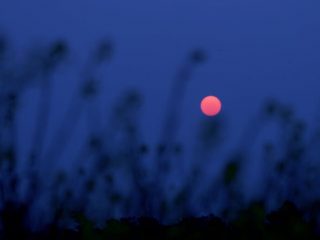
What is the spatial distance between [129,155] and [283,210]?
1.14 m

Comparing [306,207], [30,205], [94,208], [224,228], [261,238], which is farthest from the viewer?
[306,207]

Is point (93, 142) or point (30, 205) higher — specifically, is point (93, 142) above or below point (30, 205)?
above

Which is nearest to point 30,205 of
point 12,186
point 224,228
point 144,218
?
point 12,186

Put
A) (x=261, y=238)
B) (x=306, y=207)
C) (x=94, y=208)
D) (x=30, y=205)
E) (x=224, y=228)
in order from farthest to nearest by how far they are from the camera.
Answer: (x=306, y=207)
(x=94, y=208)
(x=30, y=205)
(x=224, y=228)
(x=261, y=238)

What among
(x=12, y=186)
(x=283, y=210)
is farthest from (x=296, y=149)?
(x=12, y=186)

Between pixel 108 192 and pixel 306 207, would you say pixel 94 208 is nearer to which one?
pixel 108 192

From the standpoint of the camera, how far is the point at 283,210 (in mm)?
3746

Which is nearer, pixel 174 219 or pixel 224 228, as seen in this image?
pixel 224 228

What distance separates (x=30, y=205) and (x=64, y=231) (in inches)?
12.7

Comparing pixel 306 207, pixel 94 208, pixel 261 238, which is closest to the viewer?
pixel 261 238

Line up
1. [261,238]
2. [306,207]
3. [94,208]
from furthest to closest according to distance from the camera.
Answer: [306,207]
[94,208]
[261,238]

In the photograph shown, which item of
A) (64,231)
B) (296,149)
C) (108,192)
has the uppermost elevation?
(296,149)

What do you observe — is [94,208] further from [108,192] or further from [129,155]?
[129,155]

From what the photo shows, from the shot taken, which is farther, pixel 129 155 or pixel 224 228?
pixel 129 155
